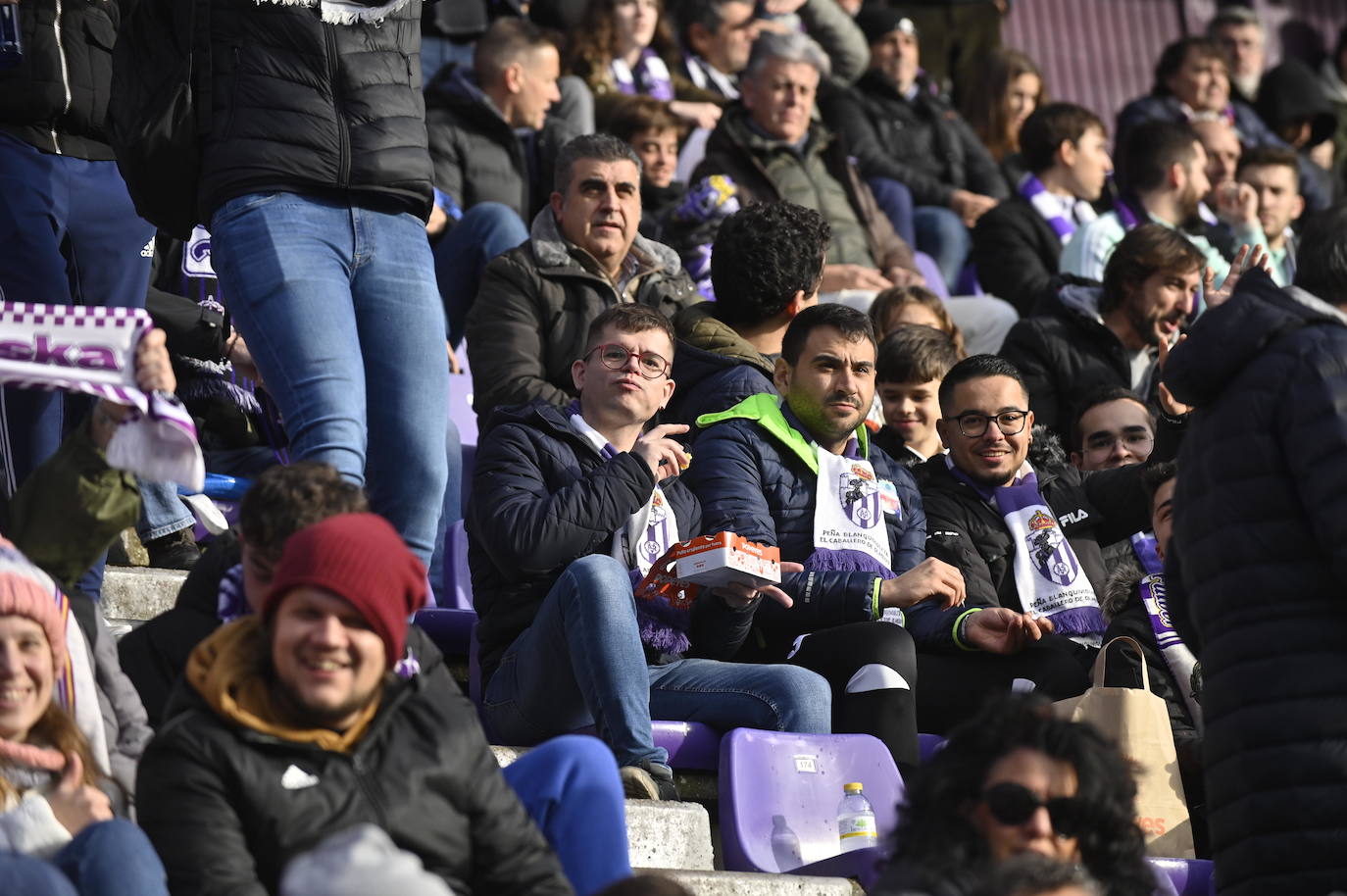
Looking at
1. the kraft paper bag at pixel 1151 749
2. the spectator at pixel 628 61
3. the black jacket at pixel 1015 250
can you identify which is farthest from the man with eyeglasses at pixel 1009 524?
the spectator at pixel 628 61

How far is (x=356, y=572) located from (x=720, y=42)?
7797 mm

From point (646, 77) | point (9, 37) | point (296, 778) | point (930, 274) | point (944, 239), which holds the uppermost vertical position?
point (9, 37)

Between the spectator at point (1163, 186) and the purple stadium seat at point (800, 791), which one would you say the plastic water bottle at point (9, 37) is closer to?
the purple stadium seat at point (800, 791)

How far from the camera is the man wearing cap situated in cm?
335

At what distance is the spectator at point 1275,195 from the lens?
961 centimetres

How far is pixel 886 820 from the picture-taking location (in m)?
4.85

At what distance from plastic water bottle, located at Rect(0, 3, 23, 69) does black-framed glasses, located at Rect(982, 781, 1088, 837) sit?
10.4 feet

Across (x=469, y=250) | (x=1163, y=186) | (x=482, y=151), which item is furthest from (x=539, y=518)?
(x=1163, y=186)

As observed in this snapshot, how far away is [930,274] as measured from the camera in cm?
938

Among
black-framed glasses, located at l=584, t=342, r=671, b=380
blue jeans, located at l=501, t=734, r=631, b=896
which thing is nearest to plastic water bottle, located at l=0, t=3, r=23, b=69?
black-framed glasses, located at l=584, t=342, r=671, b=380

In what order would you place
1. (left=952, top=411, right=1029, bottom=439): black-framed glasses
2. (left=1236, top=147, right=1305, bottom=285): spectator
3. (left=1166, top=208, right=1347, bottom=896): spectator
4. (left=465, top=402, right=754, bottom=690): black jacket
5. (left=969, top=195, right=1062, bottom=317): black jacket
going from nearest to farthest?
(left=1166, top=208, right=1347, bottom=896): spectator → (left=465, top=402, right=754, bottom=690): black jacket → (left=952, top=411, right=1029, bottom=439): black-framed glasses → (left=969, top=195, right=1062, bottom=317): black jacket → (left=1236, top=147, right=1305, bottom=285): spectator

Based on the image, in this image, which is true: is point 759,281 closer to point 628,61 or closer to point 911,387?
point 911,387

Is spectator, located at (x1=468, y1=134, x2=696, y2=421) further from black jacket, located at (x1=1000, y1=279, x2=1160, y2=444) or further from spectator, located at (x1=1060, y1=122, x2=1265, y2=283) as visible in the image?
spectator, located at (x1=1060, y1=122, x2=1265, y2=283)

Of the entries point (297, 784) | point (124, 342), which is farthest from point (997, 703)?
point (124, 342)
